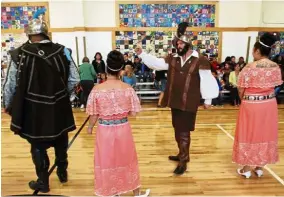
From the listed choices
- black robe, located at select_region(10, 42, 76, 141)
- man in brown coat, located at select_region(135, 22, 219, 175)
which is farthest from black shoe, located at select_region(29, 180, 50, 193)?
man in brown coat, located at select_region(135, 22, 219, 175)

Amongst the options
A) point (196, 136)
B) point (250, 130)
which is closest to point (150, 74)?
point (196, 136)

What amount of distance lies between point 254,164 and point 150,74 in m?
4.85

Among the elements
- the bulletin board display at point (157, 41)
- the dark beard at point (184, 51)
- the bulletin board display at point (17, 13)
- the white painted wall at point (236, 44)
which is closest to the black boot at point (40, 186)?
the dark beard at point (184, 51)

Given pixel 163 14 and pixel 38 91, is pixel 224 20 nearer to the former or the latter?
pixel 163 14

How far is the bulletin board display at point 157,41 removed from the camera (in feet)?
26.8

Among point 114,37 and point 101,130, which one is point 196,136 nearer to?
point 101,130

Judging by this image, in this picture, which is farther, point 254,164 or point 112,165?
point 254,164

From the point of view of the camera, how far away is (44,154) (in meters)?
2.76

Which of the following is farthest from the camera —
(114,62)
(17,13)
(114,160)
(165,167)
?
(17,13)

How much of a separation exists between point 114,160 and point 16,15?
21.1 ft

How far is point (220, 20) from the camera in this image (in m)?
8.29

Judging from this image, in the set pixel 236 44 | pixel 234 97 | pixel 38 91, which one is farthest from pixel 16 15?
pixel 38 91

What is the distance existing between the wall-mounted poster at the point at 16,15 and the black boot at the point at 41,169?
569cm

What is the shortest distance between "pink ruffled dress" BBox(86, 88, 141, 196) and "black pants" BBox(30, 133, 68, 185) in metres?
0.52
